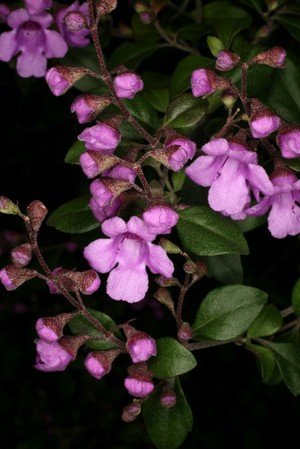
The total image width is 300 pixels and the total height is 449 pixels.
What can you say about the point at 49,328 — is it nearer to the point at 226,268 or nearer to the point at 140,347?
the point at 140,347

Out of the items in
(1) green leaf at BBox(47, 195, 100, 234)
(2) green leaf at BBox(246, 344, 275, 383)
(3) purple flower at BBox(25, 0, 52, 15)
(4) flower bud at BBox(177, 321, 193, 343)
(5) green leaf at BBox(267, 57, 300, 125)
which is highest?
(3) purple flower at BBox(25, 0, 52, 15)

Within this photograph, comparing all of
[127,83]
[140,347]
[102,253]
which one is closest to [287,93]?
[127,83]

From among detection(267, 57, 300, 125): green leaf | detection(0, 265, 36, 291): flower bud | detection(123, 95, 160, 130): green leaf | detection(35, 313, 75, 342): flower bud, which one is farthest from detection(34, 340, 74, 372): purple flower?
detection(267, 57, 300, 125): green leaf

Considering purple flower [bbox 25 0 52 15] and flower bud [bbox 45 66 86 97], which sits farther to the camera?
purple flower [bbox 25 0 52 15]

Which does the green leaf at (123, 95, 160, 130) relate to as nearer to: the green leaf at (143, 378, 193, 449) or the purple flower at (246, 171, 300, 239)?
the purple flower at (246, 171, 300, 239)

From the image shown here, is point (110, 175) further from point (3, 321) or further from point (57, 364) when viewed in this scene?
point (3, 321)

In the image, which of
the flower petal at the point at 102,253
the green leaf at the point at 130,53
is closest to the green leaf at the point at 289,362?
the flower petal at the point at 102,253

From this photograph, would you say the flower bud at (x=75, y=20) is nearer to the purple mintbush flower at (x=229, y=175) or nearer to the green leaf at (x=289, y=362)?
the purple mintbush flower at (x=229, y=175)
